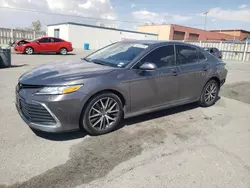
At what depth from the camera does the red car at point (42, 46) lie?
53.6 feet

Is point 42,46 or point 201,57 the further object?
point 42,46

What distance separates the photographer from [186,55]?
449 cm

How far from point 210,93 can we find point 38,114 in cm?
392

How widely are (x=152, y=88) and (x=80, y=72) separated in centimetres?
132

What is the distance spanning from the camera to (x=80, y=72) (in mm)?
3268

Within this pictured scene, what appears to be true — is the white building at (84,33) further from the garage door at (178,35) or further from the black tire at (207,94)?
the black tire at (207,94)

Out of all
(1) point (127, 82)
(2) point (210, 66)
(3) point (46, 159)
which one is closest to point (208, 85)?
(2) point (210, 66)

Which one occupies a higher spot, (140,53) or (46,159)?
(140,53)

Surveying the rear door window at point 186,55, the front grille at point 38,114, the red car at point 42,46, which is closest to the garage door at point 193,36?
the red car at point 42,46

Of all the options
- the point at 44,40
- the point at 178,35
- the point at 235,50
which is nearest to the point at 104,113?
the point at 44,40

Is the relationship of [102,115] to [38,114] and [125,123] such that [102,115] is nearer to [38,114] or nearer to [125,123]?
[125,123]

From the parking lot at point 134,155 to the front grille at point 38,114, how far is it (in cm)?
34

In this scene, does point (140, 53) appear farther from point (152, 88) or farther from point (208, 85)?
point (208, 85)

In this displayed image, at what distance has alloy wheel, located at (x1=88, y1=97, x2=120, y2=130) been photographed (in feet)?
10.9
